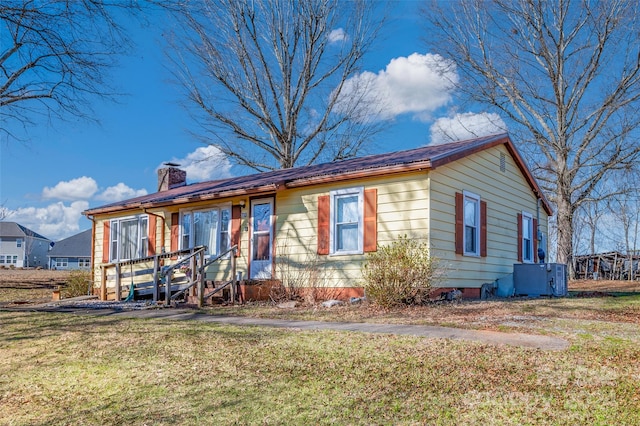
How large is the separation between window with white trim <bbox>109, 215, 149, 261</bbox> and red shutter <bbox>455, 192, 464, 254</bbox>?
9636mm

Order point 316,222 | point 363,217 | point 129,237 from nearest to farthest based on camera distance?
point 363,217 < point 316,222 < point 129,237

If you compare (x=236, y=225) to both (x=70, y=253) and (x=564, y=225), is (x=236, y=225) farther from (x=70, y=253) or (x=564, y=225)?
(x=70, y=253)

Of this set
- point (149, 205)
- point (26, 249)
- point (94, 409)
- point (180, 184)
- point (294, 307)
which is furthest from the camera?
point (26, 249)

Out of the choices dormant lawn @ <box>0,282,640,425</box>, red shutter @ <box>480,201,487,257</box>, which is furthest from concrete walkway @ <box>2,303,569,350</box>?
red shutter @ <box>480,201,487,257</box>

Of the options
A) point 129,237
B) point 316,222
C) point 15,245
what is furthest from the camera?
point 15,245

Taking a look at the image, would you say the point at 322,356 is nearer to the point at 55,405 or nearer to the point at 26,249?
the point at 55,405

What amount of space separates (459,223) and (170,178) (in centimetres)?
1214

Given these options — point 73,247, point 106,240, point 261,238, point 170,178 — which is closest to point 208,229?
point 261,238

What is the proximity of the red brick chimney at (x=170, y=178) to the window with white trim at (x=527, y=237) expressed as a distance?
12320mm

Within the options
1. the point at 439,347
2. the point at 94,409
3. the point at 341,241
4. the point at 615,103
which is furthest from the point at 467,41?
the point at 94,409

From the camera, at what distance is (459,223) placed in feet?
42.0

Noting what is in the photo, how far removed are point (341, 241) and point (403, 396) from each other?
8.21 meters

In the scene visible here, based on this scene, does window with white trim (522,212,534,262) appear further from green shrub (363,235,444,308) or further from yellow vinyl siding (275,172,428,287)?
green shrub (363,235,444,308)

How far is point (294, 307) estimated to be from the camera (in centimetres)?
1147
